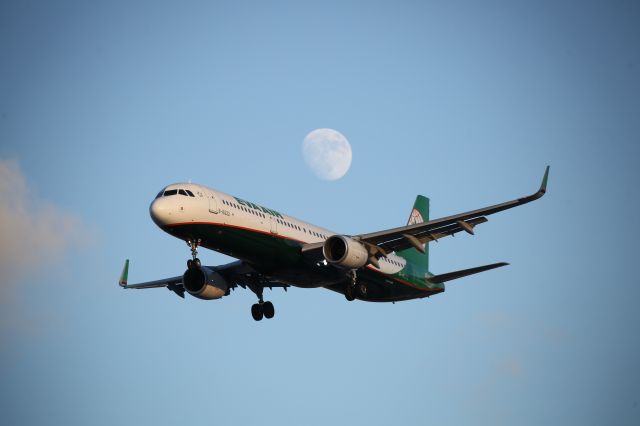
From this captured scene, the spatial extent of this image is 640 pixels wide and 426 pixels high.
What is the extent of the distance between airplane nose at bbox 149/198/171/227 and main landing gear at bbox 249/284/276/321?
1107 centimetres

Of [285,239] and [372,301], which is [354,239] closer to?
[285,239]

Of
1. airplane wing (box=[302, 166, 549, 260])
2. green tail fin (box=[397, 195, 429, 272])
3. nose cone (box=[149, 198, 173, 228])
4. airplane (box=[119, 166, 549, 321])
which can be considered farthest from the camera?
green tail fin (box=[397, 195, 429, 272])

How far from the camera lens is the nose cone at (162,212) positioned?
39406 millimetres

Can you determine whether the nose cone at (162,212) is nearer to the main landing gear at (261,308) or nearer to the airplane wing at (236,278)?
the airplane wing at (236,278)

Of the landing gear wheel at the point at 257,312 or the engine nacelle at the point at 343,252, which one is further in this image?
the landing gear wheel at the point at 257,312

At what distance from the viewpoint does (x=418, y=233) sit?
148ft

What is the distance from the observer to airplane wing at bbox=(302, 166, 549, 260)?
139 feet

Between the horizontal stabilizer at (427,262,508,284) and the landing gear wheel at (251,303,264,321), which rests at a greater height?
the horizontal stabilizer at (427,262,508,284)

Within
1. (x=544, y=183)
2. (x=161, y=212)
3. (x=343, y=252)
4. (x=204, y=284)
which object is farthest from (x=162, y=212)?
(x=544, y=183)

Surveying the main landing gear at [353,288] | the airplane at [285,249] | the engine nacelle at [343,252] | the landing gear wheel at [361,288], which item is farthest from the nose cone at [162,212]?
the landing gear wheel at [361,288]

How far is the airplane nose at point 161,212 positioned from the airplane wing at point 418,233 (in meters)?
7.48

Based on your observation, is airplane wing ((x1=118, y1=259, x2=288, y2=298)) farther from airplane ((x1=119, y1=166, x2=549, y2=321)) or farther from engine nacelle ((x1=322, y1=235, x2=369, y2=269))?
engine nacelle ((x1=322, y1=235, x2=369, y2=269))

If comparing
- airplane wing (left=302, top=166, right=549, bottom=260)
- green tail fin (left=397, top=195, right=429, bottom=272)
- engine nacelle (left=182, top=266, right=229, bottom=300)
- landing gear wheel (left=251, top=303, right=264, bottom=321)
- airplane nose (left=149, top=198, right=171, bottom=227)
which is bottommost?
landing gear wheel (left=251, top=303, right=264, bottom=321)

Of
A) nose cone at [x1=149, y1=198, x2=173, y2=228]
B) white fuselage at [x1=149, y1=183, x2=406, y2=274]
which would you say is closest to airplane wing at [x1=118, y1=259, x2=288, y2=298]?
white fuselage at [x1=149, y1=183, x2=406, y2=274]
